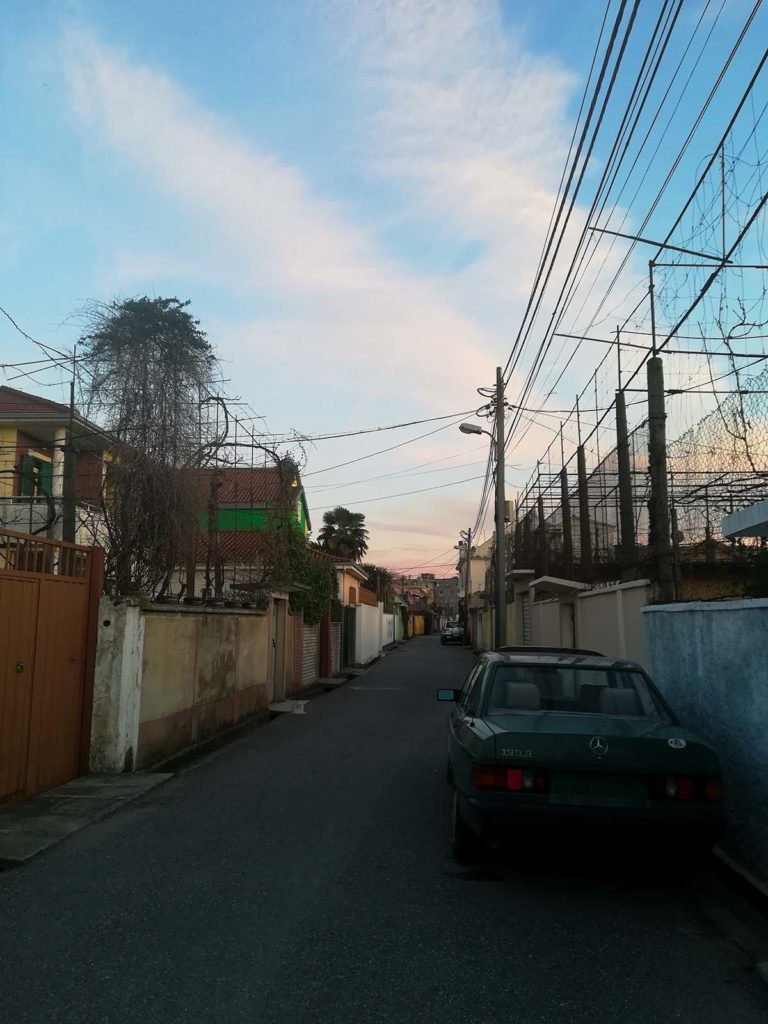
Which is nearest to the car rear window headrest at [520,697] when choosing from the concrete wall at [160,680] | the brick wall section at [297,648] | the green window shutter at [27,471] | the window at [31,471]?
the concrete wall at [160,680]

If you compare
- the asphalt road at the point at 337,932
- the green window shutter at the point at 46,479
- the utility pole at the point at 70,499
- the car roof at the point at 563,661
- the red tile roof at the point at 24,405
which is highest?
the red tile roof at the point at 24,405

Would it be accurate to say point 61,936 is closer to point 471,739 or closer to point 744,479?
point 471,739

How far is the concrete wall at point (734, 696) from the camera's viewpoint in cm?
495

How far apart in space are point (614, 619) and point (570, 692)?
7.16 meters

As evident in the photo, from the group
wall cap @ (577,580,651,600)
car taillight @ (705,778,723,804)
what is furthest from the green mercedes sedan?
wall cap @ (577,580,651,600)

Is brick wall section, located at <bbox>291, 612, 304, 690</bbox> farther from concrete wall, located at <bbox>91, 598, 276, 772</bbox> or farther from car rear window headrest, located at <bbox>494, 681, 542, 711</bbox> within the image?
car rear window headrest, located at <bbox>494, 681, 542, 711</bbox>

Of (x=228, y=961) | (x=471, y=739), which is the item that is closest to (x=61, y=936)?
(x=228, y=961)

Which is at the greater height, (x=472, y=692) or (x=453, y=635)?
(x=472, y=692)

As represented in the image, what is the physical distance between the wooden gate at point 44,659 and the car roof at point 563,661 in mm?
4170

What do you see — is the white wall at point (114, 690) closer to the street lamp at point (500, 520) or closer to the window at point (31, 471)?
the window at point (31, 471)

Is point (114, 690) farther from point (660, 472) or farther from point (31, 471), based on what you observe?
point (31, 471)

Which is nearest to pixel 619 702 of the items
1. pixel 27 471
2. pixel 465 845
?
pixel 465 845

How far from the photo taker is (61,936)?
4.11 meters

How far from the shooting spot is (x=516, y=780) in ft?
15.3
